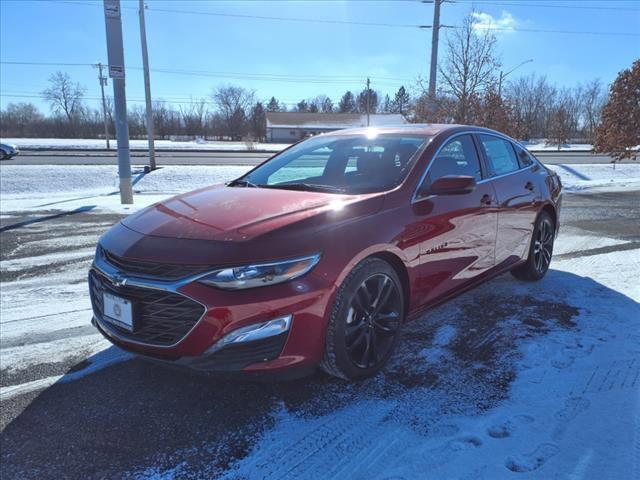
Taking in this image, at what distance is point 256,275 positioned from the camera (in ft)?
7.57

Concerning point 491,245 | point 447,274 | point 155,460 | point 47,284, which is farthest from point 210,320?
point 47,284

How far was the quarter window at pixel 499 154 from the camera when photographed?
4.11 meters

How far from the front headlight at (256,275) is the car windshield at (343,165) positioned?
905mm

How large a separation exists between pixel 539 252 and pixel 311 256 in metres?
3.31

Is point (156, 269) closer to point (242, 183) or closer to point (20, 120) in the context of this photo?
point (242, 183)

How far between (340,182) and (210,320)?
1.50 m

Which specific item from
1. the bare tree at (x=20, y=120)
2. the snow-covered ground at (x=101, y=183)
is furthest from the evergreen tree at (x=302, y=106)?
the snow-covered ground at (x=101, y=183)

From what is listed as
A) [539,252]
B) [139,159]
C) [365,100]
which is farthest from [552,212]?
[365,100]

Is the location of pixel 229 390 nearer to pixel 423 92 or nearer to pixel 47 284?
pixel 47 284

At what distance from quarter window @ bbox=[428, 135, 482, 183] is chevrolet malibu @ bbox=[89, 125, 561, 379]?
13 millimetres

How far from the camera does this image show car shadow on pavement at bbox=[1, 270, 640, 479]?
2.28 meters

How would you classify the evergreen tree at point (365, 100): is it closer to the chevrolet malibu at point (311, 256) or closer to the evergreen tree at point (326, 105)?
the evergreen tree at point (326, 105)

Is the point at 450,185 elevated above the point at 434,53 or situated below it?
below

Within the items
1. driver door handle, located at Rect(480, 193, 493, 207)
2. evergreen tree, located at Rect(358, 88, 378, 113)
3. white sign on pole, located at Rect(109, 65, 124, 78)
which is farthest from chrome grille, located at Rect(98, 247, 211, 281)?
evergreen tree, located at Rect(358, 88, 378, 113)
